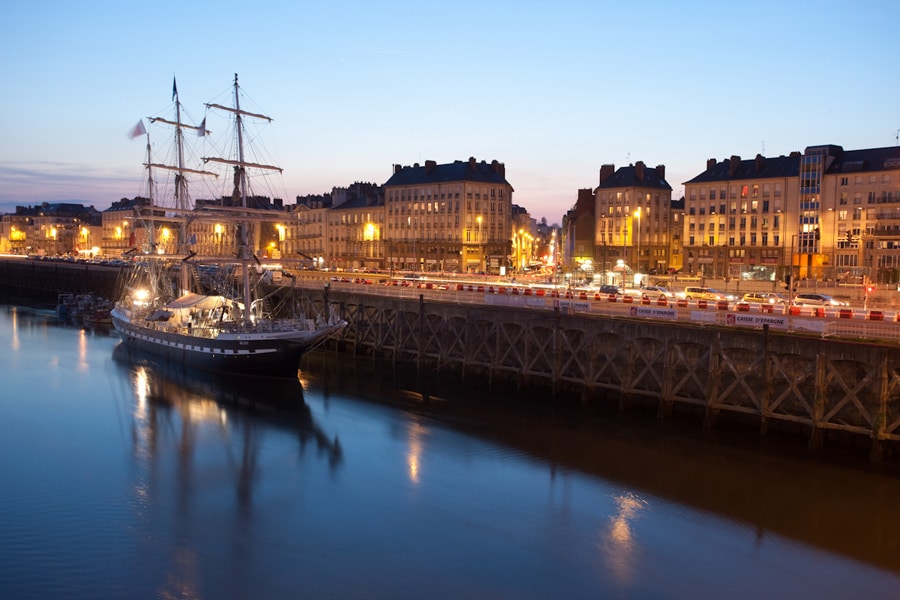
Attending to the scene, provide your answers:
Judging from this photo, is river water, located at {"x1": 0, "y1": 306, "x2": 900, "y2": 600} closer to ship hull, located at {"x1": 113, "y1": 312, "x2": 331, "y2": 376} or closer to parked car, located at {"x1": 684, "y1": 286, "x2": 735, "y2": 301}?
ship hull, located at {"x1": 113, "y1": 312, "x2": 331, "y2": 376}

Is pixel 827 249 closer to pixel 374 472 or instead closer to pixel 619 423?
pixel 619 423

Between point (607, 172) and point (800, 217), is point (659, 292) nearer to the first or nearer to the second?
point (800, 217)

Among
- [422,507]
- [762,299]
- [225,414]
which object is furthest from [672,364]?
[225,414]

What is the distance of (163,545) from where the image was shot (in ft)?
76.2

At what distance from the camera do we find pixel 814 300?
166ft

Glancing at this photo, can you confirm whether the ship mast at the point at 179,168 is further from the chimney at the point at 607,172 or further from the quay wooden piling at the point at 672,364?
the chimney at the point at 607,172

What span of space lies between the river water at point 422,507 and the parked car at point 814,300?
2025cm

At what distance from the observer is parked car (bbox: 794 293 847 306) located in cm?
4753

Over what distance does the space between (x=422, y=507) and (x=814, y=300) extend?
36.4 metres

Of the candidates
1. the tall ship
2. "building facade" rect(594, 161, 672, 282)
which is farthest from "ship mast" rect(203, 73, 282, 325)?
"building facade" rect(594, 161, 672, 282)

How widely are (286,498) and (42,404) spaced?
22046mm

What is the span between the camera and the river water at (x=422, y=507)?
21.1 meters

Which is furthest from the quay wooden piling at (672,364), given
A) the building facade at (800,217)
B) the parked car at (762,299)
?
the building facade at (800,217)

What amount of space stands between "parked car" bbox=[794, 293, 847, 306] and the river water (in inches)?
797
